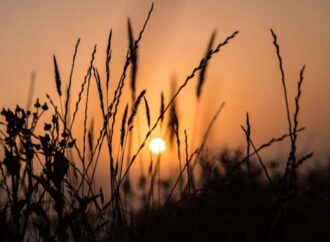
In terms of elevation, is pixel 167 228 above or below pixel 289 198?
above

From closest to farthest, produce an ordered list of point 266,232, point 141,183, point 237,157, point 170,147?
point 266,232, point 170,147, point 141,183, point 237,157

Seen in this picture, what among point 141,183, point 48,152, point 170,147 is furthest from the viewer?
point 141,183

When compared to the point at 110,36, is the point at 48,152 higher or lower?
lower

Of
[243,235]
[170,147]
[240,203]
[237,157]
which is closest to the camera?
[243,235]

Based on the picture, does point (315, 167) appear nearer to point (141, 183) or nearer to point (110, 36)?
point (141, 183)

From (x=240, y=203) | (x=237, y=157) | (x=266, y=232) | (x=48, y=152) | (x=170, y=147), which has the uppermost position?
(x=237, y=157)

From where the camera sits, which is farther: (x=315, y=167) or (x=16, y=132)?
(x=315, y=167)

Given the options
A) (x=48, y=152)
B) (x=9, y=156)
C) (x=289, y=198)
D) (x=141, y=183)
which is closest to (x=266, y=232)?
(x=289, y=198)

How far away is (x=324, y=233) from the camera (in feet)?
8.20

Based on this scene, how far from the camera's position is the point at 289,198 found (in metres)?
1.09

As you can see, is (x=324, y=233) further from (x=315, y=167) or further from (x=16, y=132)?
(x=315, y=167)

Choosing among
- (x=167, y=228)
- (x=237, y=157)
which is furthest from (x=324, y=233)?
(x=237, y=157)

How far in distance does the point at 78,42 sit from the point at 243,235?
0.81 meters

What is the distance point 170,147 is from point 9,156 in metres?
0.85
